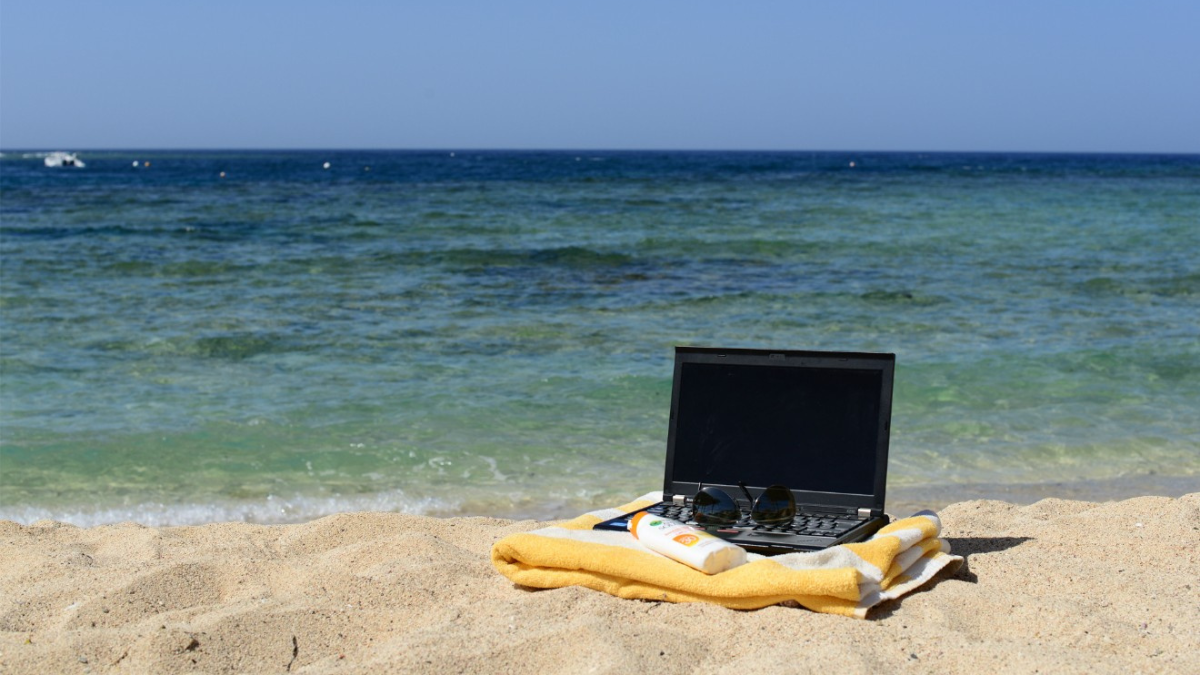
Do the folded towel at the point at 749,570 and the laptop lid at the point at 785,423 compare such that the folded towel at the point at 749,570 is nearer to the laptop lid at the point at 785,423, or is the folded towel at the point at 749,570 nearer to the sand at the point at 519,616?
the sand at the point at 519,616

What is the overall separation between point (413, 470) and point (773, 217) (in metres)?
19.6

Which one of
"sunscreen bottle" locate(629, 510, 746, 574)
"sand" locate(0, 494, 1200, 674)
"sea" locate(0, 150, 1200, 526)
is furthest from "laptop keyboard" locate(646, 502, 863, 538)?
"sea" locate(0, 150, 1200, 526)

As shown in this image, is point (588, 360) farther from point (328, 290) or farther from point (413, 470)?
point (328, 290)

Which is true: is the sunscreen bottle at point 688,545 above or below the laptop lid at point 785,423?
below

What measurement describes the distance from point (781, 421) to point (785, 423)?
2cm

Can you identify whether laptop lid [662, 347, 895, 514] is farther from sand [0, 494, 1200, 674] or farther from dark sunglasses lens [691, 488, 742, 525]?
sand [0, 494, 1200, 674]

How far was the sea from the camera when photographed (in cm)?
645

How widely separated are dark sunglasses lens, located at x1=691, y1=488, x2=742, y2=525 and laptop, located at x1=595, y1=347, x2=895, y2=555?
0.11 feet

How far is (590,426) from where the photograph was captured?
294 inches

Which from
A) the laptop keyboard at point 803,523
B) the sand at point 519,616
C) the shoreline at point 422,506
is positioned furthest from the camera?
the shoreline at point 422,506

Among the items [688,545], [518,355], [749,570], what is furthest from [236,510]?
[518,355]

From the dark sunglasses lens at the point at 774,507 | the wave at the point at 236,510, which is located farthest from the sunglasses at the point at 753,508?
the wave at the point at 236,510

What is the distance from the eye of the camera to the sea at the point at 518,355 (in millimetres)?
6453

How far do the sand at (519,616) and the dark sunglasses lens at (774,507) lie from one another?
0.49m
